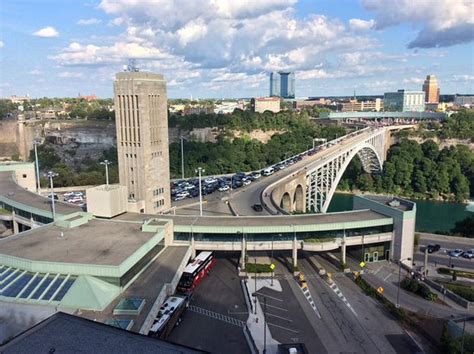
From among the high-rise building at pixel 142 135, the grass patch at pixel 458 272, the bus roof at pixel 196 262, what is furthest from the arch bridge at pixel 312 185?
the grass patch at pixel 458 272

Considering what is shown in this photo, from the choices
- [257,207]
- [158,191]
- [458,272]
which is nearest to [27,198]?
[158,191]

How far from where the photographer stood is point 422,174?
114188mm

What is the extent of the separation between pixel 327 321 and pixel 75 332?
69.4ft

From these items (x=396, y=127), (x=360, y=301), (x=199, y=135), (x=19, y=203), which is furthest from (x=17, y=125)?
(x=360, y=301)

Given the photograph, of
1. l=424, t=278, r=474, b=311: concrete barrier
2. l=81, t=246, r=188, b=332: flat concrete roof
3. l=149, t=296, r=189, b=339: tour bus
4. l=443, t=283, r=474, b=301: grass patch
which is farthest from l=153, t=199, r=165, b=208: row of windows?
l=443, t=283, r=474, b=301: grass patch

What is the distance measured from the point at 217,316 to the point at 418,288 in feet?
59.2

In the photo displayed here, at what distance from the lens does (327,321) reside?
31.5 meters

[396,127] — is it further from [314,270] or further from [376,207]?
[314,270]

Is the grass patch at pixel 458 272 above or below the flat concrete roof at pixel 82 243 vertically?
below

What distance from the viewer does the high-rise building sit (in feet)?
153

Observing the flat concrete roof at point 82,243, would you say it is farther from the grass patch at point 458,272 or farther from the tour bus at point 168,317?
the grass patch at point 458,272

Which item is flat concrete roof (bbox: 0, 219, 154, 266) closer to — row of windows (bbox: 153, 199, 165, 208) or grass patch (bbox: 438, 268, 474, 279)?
row of windows (bbox: 153, 199, 165, 208)

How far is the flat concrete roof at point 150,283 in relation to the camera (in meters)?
27.1

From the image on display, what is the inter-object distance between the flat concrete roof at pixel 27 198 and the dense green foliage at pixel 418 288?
35.6 m
